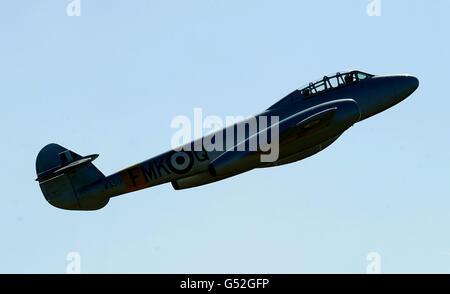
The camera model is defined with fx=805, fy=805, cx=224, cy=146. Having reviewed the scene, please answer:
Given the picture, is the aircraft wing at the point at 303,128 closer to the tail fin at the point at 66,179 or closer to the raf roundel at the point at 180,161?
the raf roundel at the point at 180,161

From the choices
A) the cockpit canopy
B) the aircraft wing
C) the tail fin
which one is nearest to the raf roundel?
the aircraft wing

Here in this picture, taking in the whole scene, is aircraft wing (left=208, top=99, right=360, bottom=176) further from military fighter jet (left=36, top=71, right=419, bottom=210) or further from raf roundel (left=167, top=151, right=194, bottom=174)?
raf roundel (left=167, top=151, right=194, bottom=174)

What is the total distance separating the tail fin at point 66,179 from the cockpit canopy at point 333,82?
10.3 m

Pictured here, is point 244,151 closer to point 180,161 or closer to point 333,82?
point 180,161

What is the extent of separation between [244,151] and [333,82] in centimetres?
630

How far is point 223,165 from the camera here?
34.4m

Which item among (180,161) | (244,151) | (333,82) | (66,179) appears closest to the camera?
(244,151)

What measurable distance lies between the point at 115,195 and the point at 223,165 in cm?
548

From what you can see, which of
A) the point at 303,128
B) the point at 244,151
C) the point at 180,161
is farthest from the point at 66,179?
the point at 303,128

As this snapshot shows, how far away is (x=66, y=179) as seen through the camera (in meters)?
36.9

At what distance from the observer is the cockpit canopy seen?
124ft
